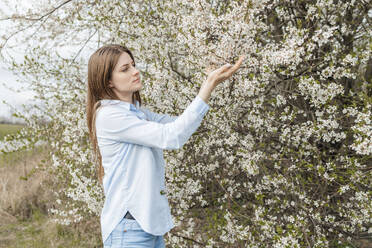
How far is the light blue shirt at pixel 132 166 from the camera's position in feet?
5.95

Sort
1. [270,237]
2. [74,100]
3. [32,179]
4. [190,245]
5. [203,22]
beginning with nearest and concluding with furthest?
[203,22] → [270,237] → [190,245] → [74,100] → [32,179]

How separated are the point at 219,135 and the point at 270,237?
1.03 meters

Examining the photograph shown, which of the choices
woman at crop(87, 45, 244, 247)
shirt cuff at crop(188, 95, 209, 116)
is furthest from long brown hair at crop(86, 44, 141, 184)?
shirt cuff at crop(188, 95, 209, 116)

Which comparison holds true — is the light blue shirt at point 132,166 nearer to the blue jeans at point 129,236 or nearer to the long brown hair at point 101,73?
the blue jeans at point 129,236

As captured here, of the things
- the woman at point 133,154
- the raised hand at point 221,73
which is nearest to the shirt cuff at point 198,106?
the woman at point 133,154

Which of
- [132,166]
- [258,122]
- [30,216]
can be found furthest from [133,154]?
[30,216]

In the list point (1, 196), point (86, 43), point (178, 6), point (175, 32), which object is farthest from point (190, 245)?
point (1, 196)

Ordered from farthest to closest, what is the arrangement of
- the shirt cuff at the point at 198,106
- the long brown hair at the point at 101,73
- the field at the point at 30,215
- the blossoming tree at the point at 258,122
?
the field at the point at 30,215 → the blossoming tree at the point at 258,122 → the long brown hair at the point at 101,73 → the shirt cuff at the point at 198,106

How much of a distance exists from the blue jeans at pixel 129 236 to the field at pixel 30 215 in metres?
3.11

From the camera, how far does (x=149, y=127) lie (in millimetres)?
1805

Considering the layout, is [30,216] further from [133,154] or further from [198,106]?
[198,106]

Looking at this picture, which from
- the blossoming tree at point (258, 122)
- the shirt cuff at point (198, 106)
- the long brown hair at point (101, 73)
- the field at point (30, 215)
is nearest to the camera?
the shirt cuff at point (198, 106)

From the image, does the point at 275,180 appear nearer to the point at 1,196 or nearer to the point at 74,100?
the point at 74,100

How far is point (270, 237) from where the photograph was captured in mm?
3004
